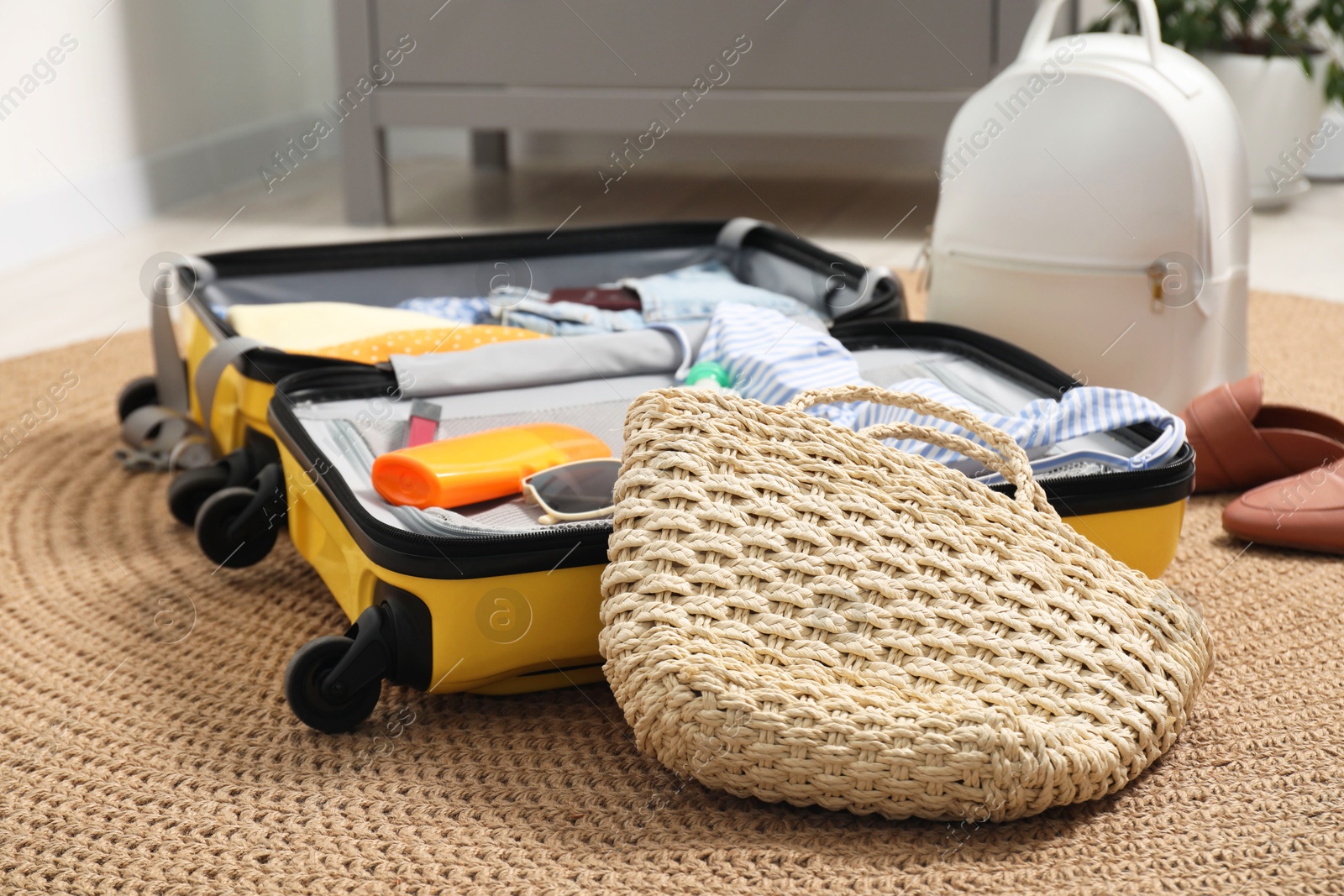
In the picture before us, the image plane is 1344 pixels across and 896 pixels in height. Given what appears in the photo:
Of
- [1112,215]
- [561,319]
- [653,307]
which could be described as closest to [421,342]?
[561,319]

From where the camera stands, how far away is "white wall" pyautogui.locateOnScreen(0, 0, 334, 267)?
214 centimetres

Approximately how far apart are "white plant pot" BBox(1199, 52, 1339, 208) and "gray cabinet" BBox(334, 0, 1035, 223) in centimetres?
51

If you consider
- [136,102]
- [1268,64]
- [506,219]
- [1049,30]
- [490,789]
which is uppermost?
[1049,30]

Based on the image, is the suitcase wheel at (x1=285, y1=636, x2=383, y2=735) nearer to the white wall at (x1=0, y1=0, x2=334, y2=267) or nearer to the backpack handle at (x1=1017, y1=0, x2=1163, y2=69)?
the backpack handle at (x1=1017, y1=0, x2=1163, y2=69)

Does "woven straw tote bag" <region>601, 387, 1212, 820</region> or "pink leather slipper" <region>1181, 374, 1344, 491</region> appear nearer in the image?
"woven straw tote bag" <region>601, 387, 1212, 820</region>

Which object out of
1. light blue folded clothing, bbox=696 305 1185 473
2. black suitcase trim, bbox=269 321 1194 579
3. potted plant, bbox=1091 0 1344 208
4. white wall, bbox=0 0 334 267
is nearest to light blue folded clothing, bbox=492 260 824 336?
light blue folded clothing, bbox=696 305 1185 473

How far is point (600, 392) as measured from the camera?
1.18m

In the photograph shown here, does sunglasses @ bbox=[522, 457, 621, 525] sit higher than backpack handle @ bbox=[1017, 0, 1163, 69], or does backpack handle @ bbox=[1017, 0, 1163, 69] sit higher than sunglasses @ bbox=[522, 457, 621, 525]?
backpack handle @ bbox=[1017, 0, 1163, 69]

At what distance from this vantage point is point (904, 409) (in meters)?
0.94

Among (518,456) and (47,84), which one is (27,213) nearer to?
(47,84)

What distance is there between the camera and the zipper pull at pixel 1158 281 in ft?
3.89

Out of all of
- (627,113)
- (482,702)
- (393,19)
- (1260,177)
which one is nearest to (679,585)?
(482,702)

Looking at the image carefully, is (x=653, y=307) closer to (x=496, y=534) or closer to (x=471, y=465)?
(x=471, y=465)

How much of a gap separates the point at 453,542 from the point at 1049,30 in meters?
0.92
